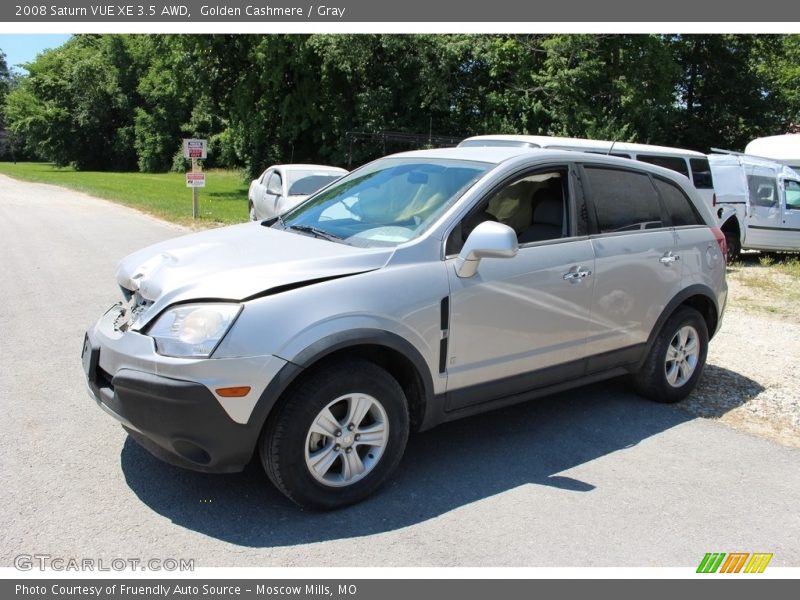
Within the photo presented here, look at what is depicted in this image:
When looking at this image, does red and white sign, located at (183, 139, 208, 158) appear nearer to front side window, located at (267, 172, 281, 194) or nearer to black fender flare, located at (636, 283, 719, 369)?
front side window, located at (267, 172, 281, 194)

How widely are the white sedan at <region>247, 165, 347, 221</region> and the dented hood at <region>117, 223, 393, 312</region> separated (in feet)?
28.4

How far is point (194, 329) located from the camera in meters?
3.27

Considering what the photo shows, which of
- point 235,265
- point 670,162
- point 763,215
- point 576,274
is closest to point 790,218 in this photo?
point 763,215

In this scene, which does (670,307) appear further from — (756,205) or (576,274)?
(756,205)

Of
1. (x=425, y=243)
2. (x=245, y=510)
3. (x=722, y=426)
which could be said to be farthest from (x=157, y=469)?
(x=722, y=426)

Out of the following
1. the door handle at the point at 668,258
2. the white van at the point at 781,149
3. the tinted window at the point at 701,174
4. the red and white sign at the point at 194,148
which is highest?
the white van at the point at 781,149

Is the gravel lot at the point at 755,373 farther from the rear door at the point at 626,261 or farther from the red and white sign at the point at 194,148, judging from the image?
the red and white sign at the point at 194,148

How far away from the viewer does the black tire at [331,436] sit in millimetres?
3336

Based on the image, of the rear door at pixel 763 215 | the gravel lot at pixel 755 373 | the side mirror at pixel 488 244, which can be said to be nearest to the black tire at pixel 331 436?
the side mirror at pixel 488 244

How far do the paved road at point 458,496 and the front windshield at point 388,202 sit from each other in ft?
4.62

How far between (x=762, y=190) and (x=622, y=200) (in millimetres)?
11130

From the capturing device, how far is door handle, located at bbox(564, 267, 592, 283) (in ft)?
14.5

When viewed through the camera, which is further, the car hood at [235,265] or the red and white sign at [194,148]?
the red and white sign at [194,148]

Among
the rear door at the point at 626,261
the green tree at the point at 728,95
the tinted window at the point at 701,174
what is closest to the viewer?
the rear door at the point at 626,261
